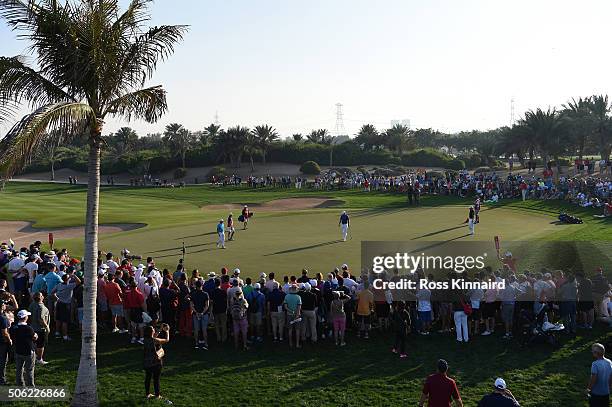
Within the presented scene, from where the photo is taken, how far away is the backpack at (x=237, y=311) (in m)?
15.4

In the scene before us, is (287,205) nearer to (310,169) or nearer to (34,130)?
(310,169)

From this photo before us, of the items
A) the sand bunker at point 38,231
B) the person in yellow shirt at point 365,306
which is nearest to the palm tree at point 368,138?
the sand bunker at point 38,231

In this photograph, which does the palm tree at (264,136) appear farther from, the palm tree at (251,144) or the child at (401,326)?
the child at (401,326)

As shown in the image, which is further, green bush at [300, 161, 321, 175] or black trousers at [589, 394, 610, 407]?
green bush at [300, 161, 321, 175]

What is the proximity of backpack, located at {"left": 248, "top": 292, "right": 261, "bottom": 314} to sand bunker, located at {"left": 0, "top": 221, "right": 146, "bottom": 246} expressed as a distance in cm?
2368

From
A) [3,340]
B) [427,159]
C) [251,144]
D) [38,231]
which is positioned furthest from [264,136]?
[3,340]

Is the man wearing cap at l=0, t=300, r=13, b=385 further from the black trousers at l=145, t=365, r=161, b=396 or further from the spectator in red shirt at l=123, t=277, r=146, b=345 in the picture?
the spectator in red shirt at l=123, t=277, r=146, b=345

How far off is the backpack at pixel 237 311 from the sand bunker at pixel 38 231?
24042 mm

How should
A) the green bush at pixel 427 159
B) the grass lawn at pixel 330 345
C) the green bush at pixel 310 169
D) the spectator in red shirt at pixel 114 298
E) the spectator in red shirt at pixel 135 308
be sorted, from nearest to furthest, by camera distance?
the grass lawn at pixel 330 345
the spectator in red shirt at pixel 135 308
the spectator in red shirt at pixel 114 298
the green bush at pixel 310 169
the green bush at pixel 427 159

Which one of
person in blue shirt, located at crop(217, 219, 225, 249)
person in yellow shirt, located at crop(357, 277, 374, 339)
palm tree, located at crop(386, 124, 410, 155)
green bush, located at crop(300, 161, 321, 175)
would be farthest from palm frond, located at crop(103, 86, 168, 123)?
palm tree, located at crop(386, 124, 410, 155)

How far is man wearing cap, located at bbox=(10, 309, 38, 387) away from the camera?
40.4ft

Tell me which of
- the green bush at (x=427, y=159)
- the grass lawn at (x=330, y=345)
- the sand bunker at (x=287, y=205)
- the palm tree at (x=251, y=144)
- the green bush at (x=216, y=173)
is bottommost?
the grass lawn at (x=330, y=345)

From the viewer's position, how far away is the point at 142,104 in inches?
472

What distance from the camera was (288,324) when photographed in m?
15.8
